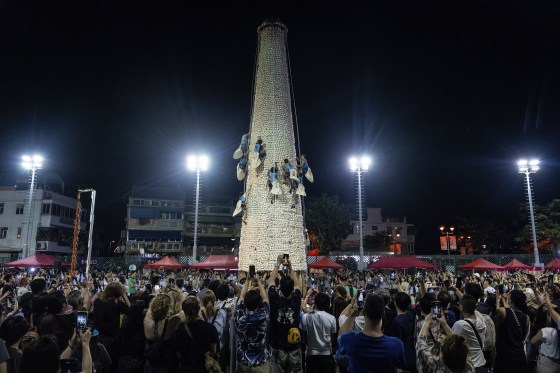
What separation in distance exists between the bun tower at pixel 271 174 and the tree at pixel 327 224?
30.8m

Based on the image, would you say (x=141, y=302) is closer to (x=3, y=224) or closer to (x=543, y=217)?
(x=543, y=217)

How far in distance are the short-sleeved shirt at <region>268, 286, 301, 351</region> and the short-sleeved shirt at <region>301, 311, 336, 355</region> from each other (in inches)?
10.8

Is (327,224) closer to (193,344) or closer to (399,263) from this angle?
(399,263)

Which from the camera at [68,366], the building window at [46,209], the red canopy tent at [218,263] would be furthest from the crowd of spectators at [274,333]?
the building window at [46,209]

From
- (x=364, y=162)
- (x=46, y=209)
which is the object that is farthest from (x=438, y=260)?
(x=46, y=209)

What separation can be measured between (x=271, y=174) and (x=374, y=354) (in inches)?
543

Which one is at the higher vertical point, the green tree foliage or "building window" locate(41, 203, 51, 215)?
"building window" locate(41, 203, 51, 215)

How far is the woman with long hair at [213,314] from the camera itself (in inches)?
243

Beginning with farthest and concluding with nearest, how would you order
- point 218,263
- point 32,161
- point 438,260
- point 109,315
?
point 438,260, point 32,161, point 218,263, point 109,315

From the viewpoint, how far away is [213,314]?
20.4 ft

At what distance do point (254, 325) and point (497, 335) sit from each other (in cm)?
374

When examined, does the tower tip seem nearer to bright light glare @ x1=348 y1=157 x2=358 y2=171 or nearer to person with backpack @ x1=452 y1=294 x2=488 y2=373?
bright light glare @ x1=348 y1=157 x2=358 y2=171

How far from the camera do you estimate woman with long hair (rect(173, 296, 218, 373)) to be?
15.7 ft

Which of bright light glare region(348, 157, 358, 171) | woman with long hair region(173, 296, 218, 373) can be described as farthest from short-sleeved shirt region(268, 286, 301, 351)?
bright light glare region(348, 157, 358, 171)
